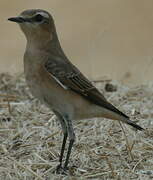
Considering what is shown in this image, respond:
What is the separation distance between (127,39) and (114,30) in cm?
42

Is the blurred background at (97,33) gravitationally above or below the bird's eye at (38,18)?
below

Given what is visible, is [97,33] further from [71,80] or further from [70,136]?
[70,136]

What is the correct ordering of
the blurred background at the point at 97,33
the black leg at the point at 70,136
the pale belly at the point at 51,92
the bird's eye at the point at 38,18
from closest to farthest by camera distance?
the pale belly at the point at 51,92
the bird's eye at the point at 38,18
the black leg at the point at 70,136
the blurred background at the point at 97,33

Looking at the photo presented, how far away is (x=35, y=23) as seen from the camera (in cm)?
671

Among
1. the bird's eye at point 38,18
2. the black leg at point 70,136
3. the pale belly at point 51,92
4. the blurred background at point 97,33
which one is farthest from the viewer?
the blurred background at point 97,33

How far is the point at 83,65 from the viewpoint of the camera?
43.1 ft

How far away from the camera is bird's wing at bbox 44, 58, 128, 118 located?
6.71 metres

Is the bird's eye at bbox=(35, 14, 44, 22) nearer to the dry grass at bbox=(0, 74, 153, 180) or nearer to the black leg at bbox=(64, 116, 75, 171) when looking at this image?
the black leg at bbox=(64, 116, 75, 171)

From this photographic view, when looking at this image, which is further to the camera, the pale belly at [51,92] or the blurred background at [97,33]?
the blurred background at [97,33]

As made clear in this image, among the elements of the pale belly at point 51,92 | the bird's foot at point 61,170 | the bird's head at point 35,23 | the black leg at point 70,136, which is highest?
the bird's head at point 35,23

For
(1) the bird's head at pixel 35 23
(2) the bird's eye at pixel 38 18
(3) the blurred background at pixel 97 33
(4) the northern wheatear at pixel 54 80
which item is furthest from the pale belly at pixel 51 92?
(3) the blurred background at pixel 97 33

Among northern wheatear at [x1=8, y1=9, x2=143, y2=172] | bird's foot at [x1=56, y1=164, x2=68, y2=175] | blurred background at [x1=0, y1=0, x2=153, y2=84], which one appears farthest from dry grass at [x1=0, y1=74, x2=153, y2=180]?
blurred background at [x1=0, y1=0, x2=153, y2=84]

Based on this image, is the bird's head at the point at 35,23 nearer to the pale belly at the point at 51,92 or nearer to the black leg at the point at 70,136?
the pale belly at the point at 51,92

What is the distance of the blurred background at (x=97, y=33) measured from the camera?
13.2m
